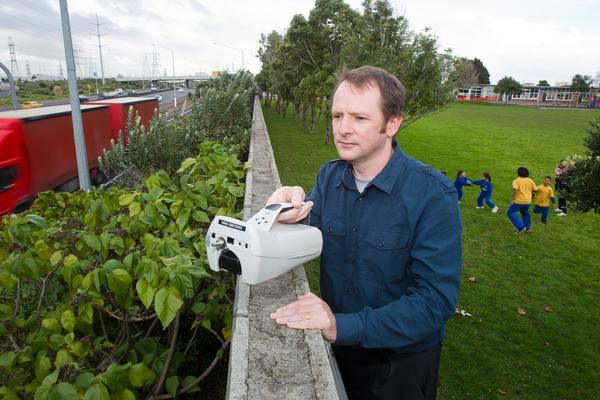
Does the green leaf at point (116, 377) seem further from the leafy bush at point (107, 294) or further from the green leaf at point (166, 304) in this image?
the green leaf at point (166, 304)

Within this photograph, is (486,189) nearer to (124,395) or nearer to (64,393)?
(124,395)

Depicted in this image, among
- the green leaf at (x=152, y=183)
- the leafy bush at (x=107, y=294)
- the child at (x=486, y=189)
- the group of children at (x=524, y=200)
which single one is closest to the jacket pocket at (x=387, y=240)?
the leafy bush at (x=107, y=294)

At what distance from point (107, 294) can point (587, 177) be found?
4.50m


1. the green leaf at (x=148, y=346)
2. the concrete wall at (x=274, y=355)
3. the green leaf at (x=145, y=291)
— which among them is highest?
the green leaf at (x=145, y=291)

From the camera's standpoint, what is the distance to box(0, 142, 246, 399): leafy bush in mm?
1574

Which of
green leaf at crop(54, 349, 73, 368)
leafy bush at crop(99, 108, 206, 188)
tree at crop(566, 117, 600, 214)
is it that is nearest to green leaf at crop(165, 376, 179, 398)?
green leaf at crop(54, 349, 73, 368)

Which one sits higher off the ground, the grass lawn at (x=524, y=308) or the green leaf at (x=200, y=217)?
the green leaf at (x=200, y=217)

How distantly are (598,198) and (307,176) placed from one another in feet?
31.6

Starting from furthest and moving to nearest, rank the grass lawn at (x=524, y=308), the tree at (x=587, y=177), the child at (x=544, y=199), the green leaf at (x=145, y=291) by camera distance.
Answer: the child at (x=544, y=199), the grass lawn at (x=524, y=308), the tree at (x=587, y=177), the green leaf at (x=145, y=291)

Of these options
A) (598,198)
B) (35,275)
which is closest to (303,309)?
(35,275)

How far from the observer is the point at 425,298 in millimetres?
1615

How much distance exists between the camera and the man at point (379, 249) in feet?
5.35

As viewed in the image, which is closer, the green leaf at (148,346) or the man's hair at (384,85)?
the man's hair at (384,85)

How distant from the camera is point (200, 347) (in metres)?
3.14
